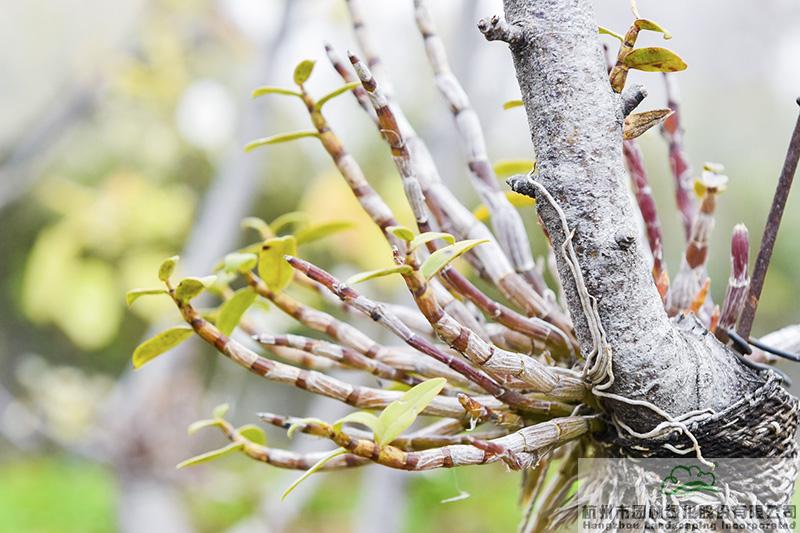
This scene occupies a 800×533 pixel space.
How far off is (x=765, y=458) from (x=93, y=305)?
57.8 inches

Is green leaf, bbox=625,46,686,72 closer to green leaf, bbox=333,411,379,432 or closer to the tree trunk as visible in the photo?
the tree trunk

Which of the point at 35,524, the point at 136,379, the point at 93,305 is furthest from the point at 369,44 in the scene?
the point at 35,524

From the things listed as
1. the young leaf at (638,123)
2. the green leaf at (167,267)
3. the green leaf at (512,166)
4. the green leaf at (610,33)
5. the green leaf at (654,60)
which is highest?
the green leaf at (610,33)

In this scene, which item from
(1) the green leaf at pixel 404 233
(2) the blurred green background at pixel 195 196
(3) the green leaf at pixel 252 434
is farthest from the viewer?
(2) the blurred green background at pixel 195 196

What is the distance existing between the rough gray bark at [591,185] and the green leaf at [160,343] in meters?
0.14

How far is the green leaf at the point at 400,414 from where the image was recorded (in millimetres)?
226

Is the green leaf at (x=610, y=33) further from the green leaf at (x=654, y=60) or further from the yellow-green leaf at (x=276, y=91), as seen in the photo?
the yellow-green leaf at (x=276, y=91)

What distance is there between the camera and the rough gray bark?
0.79 ft

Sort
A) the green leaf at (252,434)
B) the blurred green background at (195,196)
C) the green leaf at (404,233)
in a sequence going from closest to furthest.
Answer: the green leaf at (404,233), the green leaf at (252,434), the blurred green background at (195,196)

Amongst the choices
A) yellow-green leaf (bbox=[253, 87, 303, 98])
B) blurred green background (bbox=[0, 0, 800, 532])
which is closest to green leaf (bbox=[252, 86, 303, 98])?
yellow-green leaf (bbox=[253, 87, 303, 98])

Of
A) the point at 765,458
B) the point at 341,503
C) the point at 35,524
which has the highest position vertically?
the point at 765,458

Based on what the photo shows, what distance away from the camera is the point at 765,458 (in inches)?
10.6

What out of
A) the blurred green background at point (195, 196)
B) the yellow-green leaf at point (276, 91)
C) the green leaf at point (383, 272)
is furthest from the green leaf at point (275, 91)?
the blurred green background at point (195, 196)

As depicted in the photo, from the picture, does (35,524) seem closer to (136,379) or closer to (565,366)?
(136,379)
